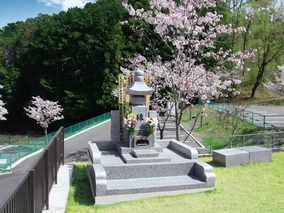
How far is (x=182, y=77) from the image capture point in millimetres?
14227

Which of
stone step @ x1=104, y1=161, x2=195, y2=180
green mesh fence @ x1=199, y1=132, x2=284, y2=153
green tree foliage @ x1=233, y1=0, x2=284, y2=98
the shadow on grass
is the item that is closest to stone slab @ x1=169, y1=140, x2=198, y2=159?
stone step @ x1=104, y1=161, x2=195, y2=180

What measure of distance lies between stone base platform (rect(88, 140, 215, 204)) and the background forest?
24.4 metres

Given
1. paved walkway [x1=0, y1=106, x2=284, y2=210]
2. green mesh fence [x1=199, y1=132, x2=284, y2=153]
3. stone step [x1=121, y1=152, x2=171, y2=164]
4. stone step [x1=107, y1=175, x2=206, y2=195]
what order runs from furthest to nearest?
green mesh fence [x1=199, y1=132, x2=284, y2=153] < stone step [x1=121, y1=152, x2=171, y2=164] < stone step [x1=107, y1=175, x2=206, y2=195] < paved walkway [x1=0, y1=106, x2=284, y2=210]

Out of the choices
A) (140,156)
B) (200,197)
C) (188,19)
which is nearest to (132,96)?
(140,156)

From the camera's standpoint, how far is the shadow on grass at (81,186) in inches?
311

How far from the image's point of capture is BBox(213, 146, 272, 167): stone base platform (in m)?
10.8

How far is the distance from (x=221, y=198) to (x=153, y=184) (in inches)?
73.9

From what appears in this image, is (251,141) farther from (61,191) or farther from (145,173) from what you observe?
(61,191)

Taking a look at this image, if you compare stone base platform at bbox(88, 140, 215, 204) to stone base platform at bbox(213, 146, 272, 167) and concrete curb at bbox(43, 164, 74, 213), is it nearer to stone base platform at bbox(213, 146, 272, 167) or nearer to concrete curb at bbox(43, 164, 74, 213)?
concrete curb at bbox(43, 164, 74, 213)

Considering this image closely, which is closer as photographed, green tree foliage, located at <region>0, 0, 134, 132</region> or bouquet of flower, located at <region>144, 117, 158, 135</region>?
bouquet of flower, located at <region>144, 117, 158, 135</region>

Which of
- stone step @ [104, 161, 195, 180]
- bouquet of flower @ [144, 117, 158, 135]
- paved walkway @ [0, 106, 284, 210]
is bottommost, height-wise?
paved walkway @ [0, 106, 284, 210]

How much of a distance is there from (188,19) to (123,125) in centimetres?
677

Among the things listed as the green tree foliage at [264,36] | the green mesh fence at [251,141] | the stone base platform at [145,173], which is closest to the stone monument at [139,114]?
the stone base platform at [145,173]

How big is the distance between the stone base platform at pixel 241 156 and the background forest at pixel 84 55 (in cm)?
2291
